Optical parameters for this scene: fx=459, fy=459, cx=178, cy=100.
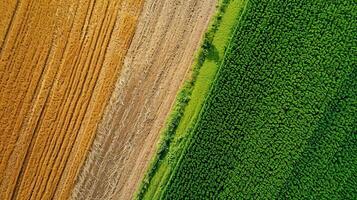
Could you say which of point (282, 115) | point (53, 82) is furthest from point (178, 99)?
point (53, 82)

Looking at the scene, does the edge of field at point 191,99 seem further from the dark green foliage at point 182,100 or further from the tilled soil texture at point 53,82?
the tilled soil texture at point 53,82

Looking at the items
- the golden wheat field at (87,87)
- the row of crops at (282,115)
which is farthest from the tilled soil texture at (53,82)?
the row of crops at (282,115)

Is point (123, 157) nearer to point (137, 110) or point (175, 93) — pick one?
point (137, 110)

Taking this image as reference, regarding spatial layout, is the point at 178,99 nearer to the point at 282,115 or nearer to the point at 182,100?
the point at 182,100

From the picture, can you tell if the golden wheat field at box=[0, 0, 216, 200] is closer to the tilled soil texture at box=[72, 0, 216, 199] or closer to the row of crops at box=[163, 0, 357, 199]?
the tilled soil texture at box=[72, 0, 216, 199]

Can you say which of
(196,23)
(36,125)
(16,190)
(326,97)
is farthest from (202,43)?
(16,190)

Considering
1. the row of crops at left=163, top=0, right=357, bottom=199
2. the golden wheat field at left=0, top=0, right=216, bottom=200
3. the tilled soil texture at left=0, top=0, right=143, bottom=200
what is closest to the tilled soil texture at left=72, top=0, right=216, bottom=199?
the golden wheat field at left=0, top=0, right=216, bottom=200
